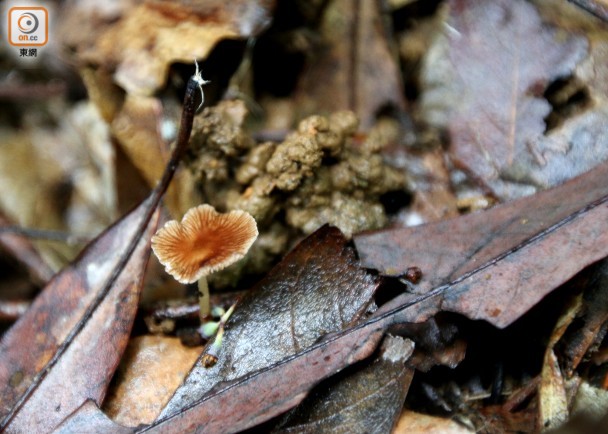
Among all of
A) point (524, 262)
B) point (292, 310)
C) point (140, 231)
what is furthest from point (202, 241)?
point (524, 262)

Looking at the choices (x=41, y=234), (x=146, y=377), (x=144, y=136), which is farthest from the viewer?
(x=41, y=234)

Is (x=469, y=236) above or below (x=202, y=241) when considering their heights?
above

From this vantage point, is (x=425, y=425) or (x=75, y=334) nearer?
(x=425, y=425)

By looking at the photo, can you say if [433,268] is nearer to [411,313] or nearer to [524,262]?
[411,313]

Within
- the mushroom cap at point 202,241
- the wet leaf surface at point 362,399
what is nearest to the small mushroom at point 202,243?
the mushroom cap at point 202,241

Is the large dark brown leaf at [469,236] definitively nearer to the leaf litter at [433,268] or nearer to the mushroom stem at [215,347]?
the leaf litter at [433,268]

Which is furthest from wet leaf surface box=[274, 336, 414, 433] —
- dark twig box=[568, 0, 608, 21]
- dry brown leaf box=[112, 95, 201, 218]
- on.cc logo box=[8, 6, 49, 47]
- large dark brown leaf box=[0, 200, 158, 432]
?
on.cc logo box=[8, 6, 49, 47]

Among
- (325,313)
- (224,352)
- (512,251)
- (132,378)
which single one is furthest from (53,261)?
(512,251)

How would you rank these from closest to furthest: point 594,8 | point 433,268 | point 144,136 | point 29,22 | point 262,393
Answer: point 262,393 → point 433,268 → point 594,8 → point 144,136 → point 29,22
